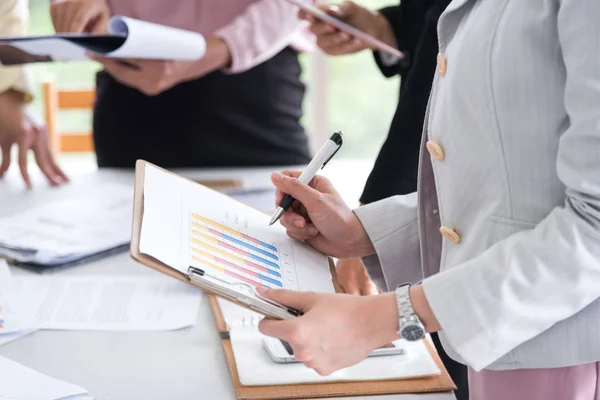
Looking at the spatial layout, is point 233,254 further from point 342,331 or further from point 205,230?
point 342,331

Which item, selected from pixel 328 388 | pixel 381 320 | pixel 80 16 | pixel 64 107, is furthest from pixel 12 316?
pixel 64 107

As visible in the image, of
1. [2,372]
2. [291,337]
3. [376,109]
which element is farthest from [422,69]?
[376,109]

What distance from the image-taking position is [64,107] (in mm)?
2822

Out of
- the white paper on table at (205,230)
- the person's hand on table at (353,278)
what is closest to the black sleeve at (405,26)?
the person's hand on table at (353,278)

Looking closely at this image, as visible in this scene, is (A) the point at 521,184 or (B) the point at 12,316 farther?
(B) the point at 12,316

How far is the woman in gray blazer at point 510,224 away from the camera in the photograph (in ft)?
2.37

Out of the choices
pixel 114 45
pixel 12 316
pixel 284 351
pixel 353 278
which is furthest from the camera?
pixel 114 45

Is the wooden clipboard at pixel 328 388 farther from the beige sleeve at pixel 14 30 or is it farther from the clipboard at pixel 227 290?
the beige sleeve at pixel 14 30

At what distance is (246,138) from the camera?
195cm

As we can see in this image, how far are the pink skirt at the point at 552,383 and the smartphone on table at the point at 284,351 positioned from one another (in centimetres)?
21

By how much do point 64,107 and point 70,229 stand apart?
55.4 inches

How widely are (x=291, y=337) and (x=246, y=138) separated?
1.21 m

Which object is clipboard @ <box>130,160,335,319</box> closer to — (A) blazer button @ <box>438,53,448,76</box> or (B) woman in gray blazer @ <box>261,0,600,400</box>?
(B) woman in gray blazer @ <box>261,0,600,400</box>

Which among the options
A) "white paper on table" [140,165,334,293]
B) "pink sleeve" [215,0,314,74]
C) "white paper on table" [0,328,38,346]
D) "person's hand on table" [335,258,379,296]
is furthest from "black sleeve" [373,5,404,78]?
"white paper on table" [0,328,38,346]
